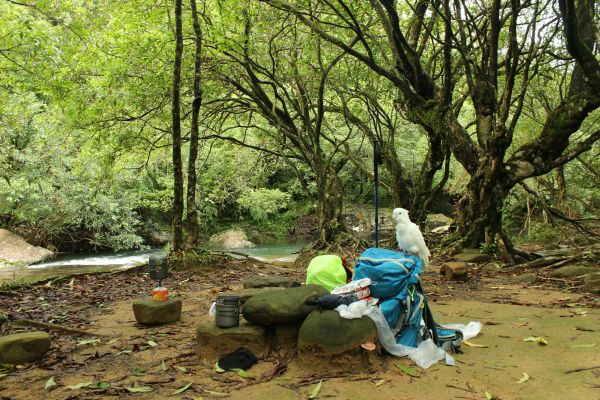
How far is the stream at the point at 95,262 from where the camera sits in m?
12.0

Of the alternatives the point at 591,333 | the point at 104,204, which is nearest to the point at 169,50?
the point at 591,333

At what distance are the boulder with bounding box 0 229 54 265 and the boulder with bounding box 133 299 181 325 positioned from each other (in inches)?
465

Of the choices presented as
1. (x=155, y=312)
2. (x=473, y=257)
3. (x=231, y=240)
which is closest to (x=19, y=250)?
(x=231, y=240)

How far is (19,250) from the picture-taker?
1521cm

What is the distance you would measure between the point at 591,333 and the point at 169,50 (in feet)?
27.0

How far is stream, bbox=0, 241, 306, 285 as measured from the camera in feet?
39.4

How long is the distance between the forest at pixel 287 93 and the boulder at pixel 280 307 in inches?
192

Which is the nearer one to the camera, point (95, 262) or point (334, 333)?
point (334, 333)

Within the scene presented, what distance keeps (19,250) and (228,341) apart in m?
14.4

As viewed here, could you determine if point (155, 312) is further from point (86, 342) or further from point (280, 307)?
point (280, 307)

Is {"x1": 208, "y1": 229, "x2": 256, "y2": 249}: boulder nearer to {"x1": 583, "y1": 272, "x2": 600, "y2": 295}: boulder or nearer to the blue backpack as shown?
{"x1": 583, "y1": 272, "x2": 600, "y2": 295}: boulder

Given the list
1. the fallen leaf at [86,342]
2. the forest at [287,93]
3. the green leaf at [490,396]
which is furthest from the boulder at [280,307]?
the forest at [287,93]

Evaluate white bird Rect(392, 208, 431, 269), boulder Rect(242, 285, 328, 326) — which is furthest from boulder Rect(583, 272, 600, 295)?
boulder Rect(242, 285, 328, 326)

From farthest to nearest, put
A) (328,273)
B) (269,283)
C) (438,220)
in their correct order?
(438,220) < (269,283) < (328,273)
